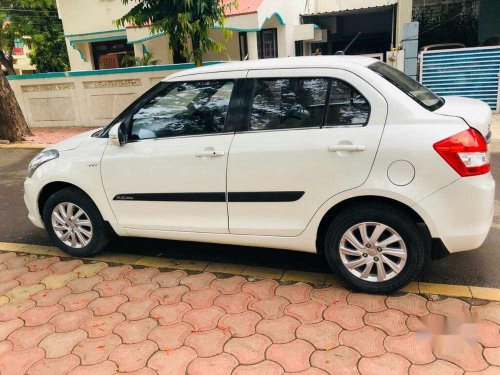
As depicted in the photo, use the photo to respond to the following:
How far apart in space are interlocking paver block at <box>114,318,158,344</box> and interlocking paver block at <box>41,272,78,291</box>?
953 mm

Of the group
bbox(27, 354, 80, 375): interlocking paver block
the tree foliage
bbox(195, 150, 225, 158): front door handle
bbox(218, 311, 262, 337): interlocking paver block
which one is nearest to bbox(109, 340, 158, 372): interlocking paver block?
bbox(27, 354, 80, 375): interlocking paver block

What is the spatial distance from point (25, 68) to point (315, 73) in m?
38.6

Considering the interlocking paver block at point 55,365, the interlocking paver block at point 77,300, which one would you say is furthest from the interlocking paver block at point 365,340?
the interlocking paver block at point 77,300

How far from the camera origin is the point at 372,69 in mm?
3207

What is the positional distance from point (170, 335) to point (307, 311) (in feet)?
3.08

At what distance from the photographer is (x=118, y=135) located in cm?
366

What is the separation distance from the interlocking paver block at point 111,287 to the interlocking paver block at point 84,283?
5 cm

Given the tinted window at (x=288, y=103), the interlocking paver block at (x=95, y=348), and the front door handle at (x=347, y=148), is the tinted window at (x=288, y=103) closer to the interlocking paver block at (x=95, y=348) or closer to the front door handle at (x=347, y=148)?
the front door handle at (x=347, y=148)

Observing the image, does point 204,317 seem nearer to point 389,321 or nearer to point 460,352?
point 389,321

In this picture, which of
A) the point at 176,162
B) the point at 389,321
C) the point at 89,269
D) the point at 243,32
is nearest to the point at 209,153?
the point at 176,162

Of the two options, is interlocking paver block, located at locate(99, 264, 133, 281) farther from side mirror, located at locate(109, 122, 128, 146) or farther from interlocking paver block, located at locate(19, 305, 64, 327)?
side mirror, located at locate(109, 122, 128, 146)

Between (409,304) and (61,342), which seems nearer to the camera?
(61,342)

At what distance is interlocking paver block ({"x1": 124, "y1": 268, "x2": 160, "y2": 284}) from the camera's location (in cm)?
373

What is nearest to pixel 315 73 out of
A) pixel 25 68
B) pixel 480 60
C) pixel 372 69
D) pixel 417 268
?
pixel 372 69
